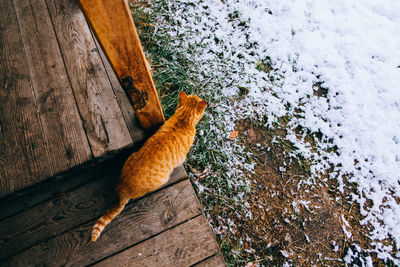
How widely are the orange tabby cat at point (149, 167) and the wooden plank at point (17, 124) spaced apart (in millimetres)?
606

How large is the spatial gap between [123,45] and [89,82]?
1042 millimetres

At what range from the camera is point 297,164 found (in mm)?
2383

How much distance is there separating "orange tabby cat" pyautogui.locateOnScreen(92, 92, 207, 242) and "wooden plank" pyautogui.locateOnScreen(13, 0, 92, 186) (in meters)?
0.42

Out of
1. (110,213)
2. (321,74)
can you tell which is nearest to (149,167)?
(110,213)

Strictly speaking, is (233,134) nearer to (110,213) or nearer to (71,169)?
(110,213)

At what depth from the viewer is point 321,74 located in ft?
9.14

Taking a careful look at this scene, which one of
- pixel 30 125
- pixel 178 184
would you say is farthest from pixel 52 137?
pixel 178 184

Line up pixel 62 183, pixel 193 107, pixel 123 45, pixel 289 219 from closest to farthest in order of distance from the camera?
pixel 123 45 → pixel 62 183 → pixel 193 107 → pixel 289 219

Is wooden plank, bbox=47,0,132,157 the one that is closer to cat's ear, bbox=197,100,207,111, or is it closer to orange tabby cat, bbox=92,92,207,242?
orange tabby cat, bbox=92,92,207,242

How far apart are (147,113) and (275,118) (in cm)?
163

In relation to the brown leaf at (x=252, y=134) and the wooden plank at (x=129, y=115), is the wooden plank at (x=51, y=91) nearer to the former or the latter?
the wooden plank at (x=129, y=115)

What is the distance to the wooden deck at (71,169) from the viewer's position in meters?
1.59

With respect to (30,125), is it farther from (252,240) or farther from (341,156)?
(341,156)

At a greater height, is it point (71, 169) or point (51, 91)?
point (51, 91)
